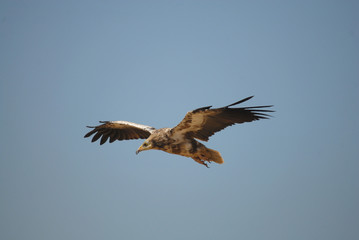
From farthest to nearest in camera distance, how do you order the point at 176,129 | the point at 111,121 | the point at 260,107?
the point at 111,121 → the point at 176,129 → the point at 260,107

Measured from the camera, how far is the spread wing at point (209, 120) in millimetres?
6477

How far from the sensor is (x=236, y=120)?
6605mm

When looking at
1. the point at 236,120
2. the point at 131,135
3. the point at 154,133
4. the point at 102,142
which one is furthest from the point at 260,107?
the point at 102,142

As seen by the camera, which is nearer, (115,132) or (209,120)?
(209,120)

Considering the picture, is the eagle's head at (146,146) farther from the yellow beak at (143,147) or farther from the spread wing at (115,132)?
the spread wing at (115,132)

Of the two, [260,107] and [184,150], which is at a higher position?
[260,107]

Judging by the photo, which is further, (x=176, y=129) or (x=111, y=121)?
(x=111, y=121)

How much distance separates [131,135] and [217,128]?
8.52ft

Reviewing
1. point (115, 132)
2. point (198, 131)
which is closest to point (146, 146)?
point (198, 131)

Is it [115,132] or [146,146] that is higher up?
[115,132]

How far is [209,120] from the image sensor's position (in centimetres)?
669

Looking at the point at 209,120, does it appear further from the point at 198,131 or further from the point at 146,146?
the point at 146,146

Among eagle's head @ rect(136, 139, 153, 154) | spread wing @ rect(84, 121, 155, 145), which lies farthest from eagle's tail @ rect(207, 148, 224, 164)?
spread wing @ rect(84, 121, 155, 145)

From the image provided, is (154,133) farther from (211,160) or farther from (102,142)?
(102,142)
